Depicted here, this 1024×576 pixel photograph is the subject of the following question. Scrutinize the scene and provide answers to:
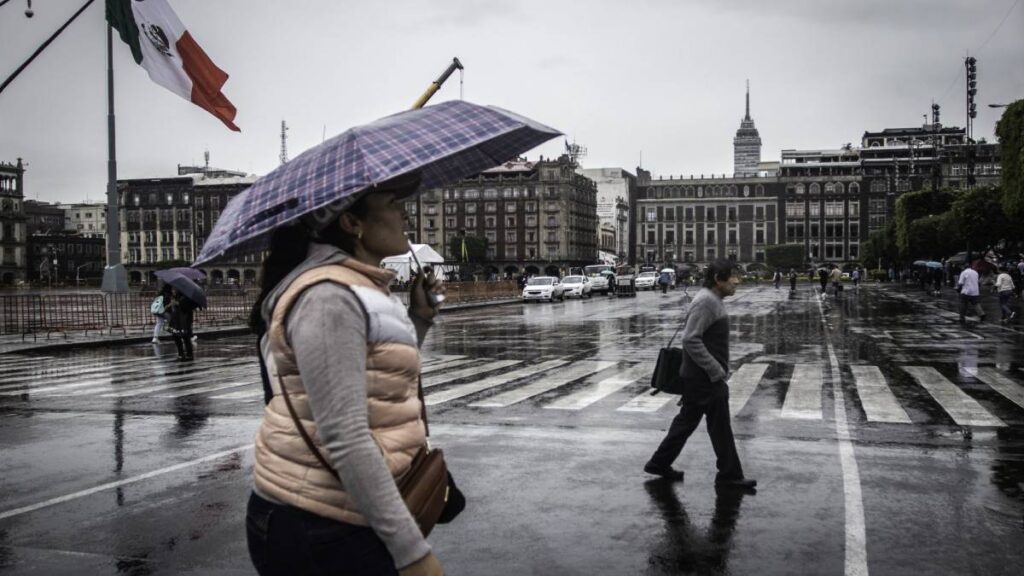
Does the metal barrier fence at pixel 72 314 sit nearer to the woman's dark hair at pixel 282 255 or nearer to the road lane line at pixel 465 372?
the road lane line at pixel 465 372

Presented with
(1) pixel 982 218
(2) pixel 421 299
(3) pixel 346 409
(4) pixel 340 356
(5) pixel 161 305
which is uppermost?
(1) pixel 982 218

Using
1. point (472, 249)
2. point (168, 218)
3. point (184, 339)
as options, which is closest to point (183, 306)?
point (184, 339)

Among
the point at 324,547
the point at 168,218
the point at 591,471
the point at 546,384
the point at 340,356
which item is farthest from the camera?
the point at 168,218

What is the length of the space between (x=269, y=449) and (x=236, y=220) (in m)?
0.70

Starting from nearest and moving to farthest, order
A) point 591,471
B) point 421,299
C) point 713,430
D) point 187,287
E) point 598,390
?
point 421,299 → point 713,430 → point 591,471 → point 598,390 → point 187,287

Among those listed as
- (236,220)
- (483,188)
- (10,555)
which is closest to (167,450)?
(10,555)

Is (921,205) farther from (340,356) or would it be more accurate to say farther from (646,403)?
(340,356)

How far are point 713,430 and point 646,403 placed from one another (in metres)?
4.09

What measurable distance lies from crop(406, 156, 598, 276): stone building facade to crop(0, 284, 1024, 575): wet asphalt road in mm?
105782

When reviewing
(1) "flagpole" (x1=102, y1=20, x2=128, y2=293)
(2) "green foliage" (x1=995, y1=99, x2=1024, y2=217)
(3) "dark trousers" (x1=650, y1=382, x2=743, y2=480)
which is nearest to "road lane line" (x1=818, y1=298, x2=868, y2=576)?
(3) "dark trousers" (x1=650, y1=382, x2=743, y2=480)

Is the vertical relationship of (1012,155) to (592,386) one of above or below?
above

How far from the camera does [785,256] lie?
132 meters

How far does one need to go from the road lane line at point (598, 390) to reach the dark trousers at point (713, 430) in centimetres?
355

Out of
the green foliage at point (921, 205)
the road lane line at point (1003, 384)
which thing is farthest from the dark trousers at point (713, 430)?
the green foliage at point (921, 205)
